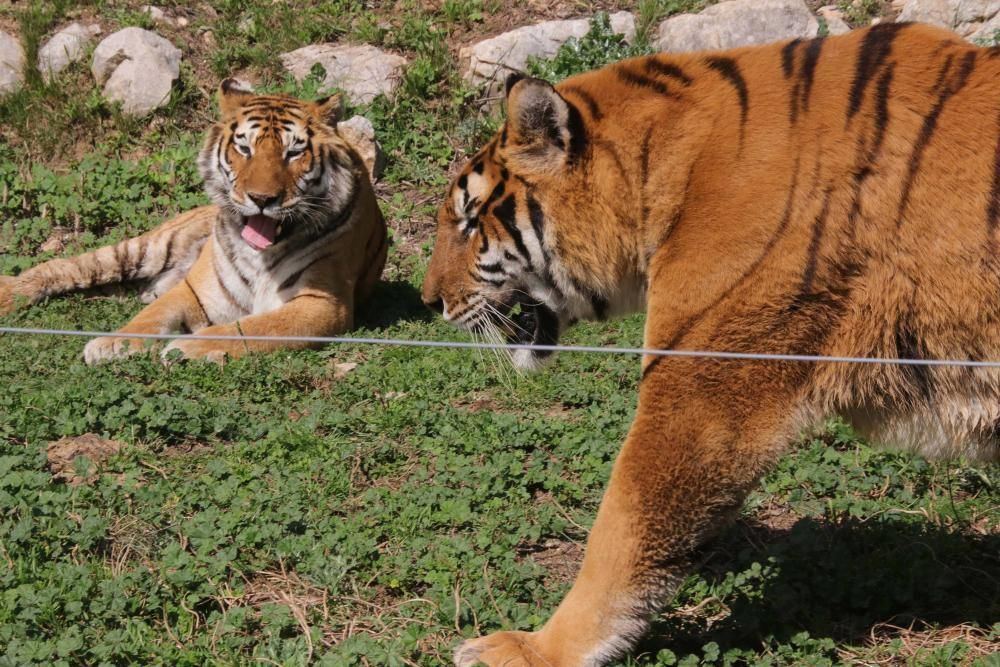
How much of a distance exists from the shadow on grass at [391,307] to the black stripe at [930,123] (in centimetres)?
413

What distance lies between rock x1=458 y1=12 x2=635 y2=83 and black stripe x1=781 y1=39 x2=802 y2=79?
5591mm

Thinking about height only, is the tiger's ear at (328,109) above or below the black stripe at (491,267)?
below

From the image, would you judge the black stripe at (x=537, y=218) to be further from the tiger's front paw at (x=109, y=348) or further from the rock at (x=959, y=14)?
the rock at (x=959, y=14)

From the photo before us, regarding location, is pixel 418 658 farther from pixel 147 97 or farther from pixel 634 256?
pixel 147 97

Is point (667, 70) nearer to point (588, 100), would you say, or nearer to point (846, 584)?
point (588, 100)

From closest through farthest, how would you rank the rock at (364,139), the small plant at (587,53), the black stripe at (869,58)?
the black stripe at (869,58) < the rock at (364,139) < the small plant at (587,53)

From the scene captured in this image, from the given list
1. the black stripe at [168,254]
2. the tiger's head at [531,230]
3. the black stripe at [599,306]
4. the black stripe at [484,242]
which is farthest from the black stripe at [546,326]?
the black stripe at [168,254]

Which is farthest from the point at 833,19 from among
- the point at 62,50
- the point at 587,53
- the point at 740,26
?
the point at 62,50

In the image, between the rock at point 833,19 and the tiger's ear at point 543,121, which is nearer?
the tiger's ear at point 543,121

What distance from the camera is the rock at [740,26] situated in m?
8.81

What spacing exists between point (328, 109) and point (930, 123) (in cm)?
482

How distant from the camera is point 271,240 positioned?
22.5ft

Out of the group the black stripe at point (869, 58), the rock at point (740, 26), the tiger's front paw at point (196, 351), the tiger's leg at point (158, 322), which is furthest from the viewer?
the rock at point (740, 26)

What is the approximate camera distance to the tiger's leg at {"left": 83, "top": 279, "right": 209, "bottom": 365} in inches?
243
